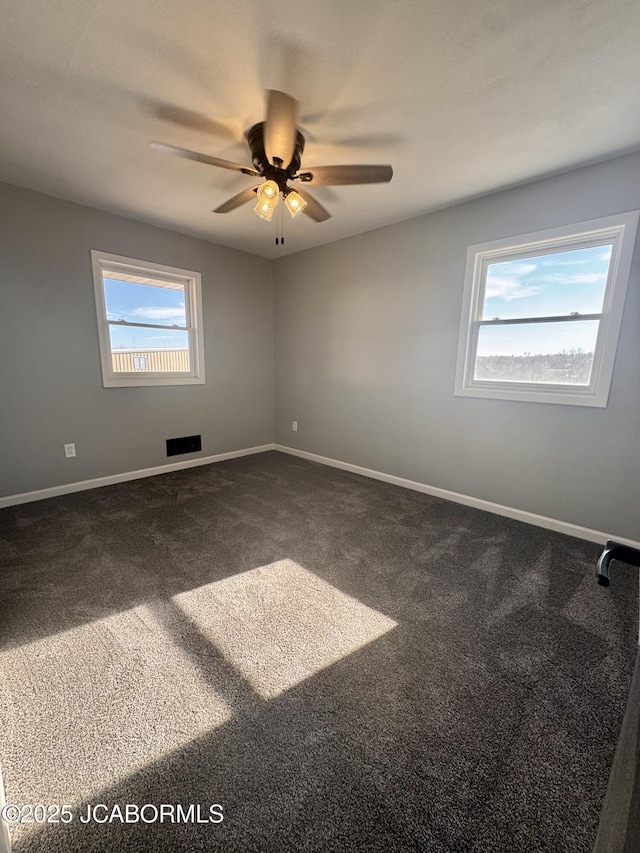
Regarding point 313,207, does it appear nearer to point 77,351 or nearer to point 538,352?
point 538,352

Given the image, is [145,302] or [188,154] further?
[145,302]

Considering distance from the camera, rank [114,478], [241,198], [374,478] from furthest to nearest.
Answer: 1. [374,478]
2. [114,478]
3. [241,198]

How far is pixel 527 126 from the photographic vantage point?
6.22 feet

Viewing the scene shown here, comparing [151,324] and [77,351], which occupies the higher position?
[151,324]

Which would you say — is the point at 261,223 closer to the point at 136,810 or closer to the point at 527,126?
the point at 527,126

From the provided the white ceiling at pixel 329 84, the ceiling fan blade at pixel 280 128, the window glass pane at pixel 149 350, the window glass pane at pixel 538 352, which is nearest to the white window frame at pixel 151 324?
the window glass pane at pixel 149 350

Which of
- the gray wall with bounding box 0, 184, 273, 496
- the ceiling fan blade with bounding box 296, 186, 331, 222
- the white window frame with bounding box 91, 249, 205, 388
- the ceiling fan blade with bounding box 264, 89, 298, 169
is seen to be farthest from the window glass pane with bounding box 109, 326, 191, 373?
the ceiling fan blade with bounding box 264, 89, 298, 169

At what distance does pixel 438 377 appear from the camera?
10.4 feet

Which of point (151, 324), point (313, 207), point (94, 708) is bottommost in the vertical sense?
point (94, 708)

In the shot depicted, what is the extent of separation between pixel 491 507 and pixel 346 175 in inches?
106

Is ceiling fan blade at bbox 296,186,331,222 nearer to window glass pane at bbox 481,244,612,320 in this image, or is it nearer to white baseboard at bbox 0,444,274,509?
window glass pane at bbox 481,244,612,320

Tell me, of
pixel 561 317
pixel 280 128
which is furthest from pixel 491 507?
pixel 280 128

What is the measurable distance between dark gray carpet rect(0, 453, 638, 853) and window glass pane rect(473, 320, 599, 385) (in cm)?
126

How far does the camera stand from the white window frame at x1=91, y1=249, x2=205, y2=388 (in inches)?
124
